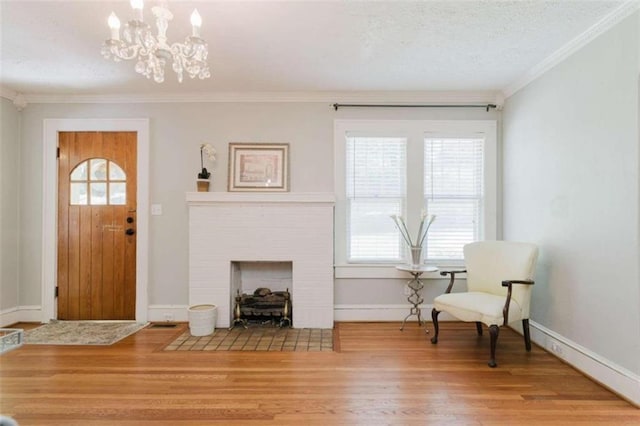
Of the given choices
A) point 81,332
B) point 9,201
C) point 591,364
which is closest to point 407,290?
point 591,364

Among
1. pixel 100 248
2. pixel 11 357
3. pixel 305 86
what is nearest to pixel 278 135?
pixel 305 86

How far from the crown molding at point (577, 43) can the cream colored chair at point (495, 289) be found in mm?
1566

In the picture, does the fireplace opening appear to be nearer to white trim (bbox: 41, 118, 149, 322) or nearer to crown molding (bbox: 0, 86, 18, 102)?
white trim (bbox: 41, 118, 149, 322)

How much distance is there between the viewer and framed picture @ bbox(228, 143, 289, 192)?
3906mm

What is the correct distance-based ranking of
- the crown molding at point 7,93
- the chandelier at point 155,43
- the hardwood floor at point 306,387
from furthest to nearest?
1. the crown molding at point 7,93
2. the hardwood floor at point 306,387
3. the chandelier at point 155,43

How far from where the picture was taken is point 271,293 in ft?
12.7

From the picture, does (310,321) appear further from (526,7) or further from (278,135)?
(526,7)

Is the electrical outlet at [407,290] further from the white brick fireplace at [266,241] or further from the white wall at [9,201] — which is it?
the white wall at [9,201]

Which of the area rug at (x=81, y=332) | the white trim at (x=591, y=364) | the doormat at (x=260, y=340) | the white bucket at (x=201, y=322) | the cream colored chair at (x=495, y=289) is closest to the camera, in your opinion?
the white trim at (x=591, y=364)

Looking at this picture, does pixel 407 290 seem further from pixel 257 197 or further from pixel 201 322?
pixel 201 322

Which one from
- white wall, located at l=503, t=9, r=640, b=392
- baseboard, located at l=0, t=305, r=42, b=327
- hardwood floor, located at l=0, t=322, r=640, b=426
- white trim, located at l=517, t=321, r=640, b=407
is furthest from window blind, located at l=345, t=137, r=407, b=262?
baseboard, located at l=0, t=305, r=42, b=327

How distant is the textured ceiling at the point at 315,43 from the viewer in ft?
7.54

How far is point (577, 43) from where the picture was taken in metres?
2.68

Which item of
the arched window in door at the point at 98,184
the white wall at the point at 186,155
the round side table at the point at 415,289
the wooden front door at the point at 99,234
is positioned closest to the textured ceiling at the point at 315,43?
the white wall at the point at 186,155
